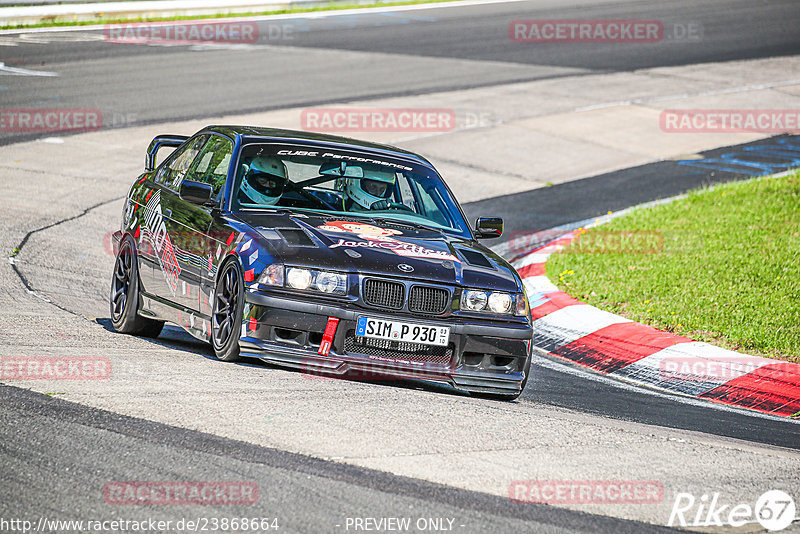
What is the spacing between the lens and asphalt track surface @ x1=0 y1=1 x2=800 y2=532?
4.44 metres

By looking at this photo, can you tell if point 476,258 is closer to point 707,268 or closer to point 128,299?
point 128,299

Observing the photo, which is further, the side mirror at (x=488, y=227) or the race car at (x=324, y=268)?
the side mirror at (x=488, y=227)

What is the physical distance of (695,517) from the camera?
182 inches

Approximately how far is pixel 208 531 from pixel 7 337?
10.6ft

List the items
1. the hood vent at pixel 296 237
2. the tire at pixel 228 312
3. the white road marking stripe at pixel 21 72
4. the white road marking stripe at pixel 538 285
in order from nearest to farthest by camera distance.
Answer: the tire at pixel 228 312, the hood vent at pixel 296 237, the white road marking stripe at pixel 538 285, the white road marking stripe at pixel 21 72

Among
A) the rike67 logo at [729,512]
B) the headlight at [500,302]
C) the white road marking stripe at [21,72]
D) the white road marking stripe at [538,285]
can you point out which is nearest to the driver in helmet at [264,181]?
the headlight at [500,302]

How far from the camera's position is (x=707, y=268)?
418 inches

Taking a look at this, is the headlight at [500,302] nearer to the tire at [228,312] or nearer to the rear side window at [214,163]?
the tire at [228,312]

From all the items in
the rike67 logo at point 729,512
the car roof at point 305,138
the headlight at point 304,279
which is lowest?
the rike67 logo at point 729,512

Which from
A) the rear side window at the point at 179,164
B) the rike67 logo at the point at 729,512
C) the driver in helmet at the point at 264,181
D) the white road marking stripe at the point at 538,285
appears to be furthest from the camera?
the white road marking stripe at the point at 538,285

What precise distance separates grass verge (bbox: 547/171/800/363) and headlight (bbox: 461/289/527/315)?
2504 millimetres

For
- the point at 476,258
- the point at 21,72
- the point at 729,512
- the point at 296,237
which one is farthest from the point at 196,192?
the point at 21,72

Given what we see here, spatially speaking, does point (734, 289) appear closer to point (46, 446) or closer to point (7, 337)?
point (7, 337)

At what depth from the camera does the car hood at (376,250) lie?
6531 millimetres
